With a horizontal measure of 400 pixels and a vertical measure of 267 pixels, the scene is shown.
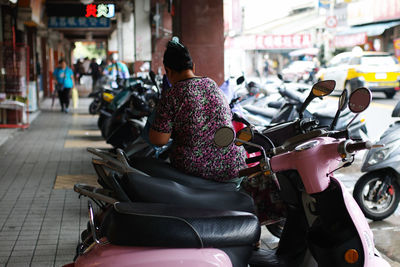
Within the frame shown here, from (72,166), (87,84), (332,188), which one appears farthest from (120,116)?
(87,84)

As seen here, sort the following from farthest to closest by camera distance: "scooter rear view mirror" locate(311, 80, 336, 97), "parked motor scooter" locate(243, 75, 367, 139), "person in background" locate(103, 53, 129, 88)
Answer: "person in background" locate(103, 53, 129, 88), "parked motor scooter" locate(243, 75, 367, 139), "scooter rear view mirror" locate(311, 80, 336, 97)

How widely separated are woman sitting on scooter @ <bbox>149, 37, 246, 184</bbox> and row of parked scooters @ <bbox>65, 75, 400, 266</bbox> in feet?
0.49

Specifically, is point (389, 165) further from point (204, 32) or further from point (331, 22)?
point (331, 22)

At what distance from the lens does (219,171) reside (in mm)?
3820

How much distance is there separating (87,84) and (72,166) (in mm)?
25296

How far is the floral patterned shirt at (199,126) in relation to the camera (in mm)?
3824

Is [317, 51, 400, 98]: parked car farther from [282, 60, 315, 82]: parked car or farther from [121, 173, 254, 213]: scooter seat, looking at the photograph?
[121, 173, 254, 213]: scooter seat

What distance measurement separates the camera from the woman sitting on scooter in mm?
3824

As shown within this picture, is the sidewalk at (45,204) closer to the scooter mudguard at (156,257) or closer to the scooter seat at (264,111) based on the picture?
the scooter mudguard at (156,257)


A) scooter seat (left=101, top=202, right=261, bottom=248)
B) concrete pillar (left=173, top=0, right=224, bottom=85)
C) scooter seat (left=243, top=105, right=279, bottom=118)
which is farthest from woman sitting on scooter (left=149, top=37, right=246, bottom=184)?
concrete pillar (left=173, top=0, right=224, bottom=85)

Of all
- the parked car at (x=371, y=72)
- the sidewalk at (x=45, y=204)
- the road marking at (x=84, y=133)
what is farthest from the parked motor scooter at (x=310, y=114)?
the parked car at (x=371, y=72)

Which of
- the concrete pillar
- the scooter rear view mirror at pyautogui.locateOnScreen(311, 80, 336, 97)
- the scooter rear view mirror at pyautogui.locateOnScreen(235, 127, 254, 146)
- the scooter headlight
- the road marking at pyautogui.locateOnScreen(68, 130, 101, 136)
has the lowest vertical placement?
the road marking at pyautogui.locateOnScreen(68, 130, 101, 136)

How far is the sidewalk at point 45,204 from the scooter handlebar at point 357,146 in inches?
88.4

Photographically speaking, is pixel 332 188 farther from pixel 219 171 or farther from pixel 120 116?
pixel 120 116
